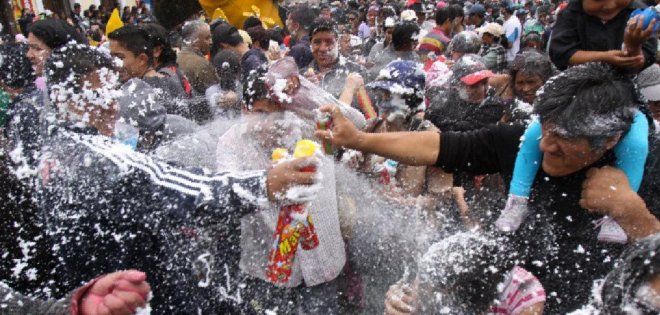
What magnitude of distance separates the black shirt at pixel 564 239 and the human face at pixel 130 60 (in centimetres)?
296

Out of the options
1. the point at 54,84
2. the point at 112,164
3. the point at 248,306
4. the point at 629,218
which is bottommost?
the point at 248,306

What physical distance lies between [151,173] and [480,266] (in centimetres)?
133

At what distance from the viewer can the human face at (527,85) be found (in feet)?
11.8

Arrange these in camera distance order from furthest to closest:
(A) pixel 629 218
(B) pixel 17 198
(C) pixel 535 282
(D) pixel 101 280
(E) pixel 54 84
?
(B) pixel 17 198 < (E) pixel 54 84 < (C) pixel 535 282 < (A) pixel 629 218 < (D) pixel 101 280

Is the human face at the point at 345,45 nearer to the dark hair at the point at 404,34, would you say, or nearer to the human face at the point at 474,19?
the dark hair at the point at 404,34

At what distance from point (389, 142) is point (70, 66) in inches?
56.7

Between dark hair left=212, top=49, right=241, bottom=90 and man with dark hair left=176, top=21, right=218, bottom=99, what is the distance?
86 millimetres

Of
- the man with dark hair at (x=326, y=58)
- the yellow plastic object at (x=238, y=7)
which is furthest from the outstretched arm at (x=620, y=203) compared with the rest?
the yellow plastic object at (x=238, y=7)

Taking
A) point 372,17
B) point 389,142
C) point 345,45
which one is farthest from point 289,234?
point 372,17

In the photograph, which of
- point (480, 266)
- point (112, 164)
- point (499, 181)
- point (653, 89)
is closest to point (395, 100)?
point (499, 181)

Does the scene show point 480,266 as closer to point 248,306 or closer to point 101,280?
point 248,306

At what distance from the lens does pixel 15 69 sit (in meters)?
4.14

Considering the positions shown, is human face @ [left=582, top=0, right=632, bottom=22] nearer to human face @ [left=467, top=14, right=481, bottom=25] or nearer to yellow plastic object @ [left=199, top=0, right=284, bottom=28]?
yellow plastic object @ [left=199, top=0, right=284, bottom=28]

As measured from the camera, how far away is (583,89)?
5.57 feet
